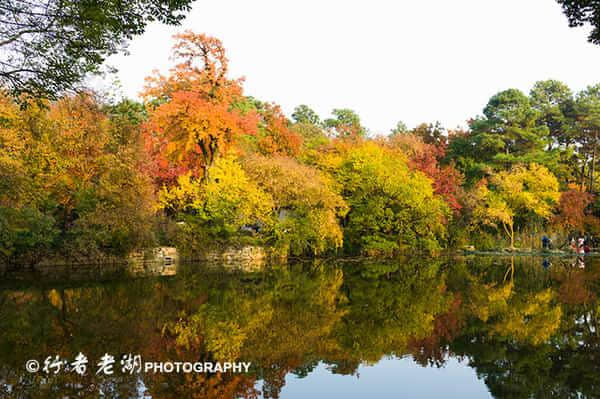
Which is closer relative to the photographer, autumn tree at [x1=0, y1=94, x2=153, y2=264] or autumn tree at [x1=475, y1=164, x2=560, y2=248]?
autumn tree at [x1=0, y1=94, x2=153, y2=264]

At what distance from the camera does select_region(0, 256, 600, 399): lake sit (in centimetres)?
469

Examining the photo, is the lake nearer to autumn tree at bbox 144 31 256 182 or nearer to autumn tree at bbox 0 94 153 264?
autumn tree at bbox 0 94 153 264

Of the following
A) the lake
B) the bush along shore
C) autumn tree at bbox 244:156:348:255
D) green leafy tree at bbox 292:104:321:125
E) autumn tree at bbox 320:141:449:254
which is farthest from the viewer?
green leafy tree at bbox 292:104:321:125

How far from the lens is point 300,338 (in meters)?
6.43

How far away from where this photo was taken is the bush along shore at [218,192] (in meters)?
15.0

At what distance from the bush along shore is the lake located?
13.9 ft

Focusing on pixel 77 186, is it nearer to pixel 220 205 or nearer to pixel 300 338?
pixel 220 205

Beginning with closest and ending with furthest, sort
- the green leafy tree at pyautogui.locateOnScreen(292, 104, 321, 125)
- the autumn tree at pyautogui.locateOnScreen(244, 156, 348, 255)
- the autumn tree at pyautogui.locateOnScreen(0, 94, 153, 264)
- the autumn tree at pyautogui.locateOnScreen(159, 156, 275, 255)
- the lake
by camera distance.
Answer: the lake
the autumn tree at pyautogui.locateOnScreen(0, 94, 153, 264)
the autumn tree at pyautogui.locateOnScreen(159, 156, 275, 255)
the autumn tree at pyautogui.locateOnScreen(244, 156, 348, 255)
the green leafy tree at pyautogui.locateOnScreen(292, 104, 321, 125)

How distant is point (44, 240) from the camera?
14977 mm

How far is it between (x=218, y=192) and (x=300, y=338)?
11.6m

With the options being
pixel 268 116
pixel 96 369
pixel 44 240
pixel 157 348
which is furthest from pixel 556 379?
pixel 268 116

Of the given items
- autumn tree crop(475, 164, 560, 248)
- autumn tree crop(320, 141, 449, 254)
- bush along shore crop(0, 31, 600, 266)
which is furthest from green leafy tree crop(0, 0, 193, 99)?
autumn tree crop(475, 164, 560, 248)

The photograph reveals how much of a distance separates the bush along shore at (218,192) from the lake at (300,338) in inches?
166

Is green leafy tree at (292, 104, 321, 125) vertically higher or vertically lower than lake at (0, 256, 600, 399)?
higher
